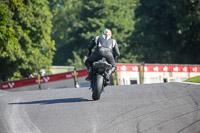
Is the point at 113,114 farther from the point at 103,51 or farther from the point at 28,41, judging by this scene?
the point at 28,41

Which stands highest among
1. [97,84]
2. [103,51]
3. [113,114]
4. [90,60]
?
[103,51]

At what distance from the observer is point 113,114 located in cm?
842

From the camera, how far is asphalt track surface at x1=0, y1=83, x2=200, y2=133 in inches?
287

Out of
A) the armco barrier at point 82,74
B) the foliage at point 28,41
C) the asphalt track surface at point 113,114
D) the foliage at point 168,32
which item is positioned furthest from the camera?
the foliage at point 168,32

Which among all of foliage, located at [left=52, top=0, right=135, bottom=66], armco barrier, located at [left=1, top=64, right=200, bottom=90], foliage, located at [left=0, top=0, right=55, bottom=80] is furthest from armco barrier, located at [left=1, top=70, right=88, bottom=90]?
foliage, located at [left=52, top=0, right=135, bottom=66]

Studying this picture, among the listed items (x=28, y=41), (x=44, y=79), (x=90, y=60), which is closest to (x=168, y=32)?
(x=28, y=41)

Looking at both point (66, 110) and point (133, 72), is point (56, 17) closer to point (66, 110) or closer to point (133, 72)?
point (133, 72)

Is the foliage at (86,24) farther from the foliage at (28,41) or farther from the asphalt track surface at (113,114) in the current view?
the asphalt track surface at (113,114)

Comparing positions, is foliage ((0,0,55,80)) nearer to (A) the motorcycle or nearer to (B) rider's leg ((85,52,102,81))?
(B) rider's leg ((85,52,102,81))

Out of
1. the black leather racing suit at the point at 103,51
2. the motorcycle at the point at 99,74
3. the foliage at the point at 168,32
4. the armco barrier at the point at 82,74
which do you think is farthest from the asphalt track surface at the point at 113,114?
the foliage at the point at 168,32

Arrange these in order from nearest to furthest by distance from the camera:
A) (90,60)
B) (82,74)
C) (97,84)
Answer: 1. (97,84)
2. (90,60)
3. (82,74)

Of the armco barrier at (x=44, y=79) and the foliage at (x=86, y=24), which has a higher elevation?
the foliage at (x=86, y=24)

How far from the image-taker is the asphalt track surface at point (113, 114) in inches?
287

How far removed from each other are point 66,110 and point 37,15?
90.1 ft
